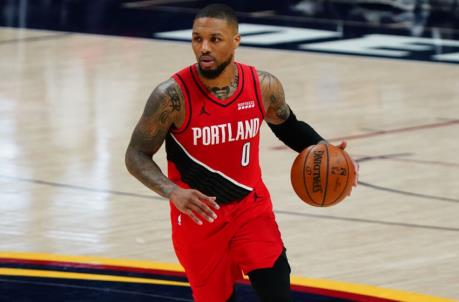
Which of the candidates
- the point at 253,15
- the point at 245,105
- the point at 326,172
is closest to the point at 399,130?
the point at 326,172

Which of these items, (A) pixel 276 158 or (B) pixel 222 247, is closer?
(B) pixel 222 247

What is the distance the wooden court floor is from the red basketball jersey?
2280 millimetres

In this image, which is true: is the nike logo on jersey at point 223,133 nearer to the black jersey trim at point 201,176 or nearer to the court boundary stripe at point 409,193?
the black jersey trim at point 201,176

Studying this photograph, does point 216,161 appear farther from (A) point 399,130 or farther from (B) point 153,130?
(A) point 399,130

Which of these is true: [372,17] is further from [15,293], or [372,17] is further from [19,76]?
[15,293]

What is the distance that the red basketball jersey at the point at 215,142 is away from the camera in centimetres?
643

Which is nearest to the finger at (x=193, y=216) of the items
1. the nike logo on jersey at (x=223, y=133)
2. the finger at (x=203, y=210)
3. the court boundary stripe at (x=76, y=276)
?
the finger at (x=203, y=210)

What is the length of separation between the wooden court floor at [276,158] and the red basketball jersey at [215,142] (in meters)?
2.28

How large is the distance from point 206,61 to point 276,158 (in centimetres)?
586

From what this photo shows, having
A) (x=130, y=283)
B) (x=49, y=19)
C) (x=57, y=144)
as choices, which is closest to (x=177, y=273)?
(x=130, y=283)

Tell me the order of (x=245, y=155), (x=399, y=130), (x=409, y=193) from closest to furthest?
1. (x=245, y=155)
2. (x=409, y=193)
3. (x=399, y=130)

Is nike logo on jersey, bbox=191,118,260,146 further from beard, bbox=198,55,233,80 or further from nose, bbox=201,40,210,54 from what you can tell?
nose, bbox=201,40,210,54

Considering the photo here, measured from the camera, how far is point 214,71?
639 cm

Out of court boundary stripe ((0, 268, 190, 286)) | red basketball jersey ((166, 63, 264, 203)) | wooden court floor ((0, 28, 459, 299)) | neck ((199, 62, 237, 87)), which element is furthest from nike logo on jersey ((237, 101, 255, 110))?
wooden court floor ((0, 28, 459, 299))
